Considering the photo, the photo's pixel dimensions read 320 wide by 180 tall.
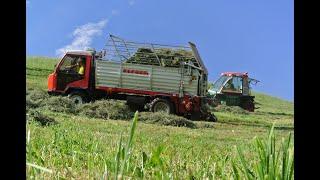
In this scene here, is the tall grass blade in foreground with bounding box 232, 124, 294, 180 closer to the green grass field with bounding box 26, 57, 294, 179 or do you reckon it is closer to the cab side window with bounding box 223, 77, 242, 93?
the green grass field with bounding box 26, 57, 294, 179

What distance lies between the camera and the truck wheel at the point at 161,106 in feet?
67.3

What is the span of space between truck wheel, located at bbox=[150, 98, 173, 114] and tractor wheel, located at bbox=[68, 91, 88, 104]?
8.25 feet

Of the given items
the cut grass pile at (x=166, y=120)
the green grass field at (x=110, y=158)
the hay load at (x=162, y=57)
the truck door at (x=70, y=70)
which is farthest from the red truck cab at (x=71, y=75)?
the green grass field at (x=110, y=158)

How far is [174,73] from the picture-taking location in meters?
21.6

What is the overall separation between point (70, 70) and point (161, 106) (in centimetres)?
379

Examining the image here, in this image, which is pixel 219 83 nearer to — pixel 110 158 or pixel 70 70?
pixel 70 70

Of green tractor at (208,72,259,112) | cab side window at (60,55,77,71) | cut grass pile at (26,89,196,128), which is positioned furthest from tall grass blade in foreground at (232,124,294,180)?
green tractor at (208,72,259,112)

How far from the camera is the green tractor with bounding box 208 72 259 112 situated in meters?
28.2

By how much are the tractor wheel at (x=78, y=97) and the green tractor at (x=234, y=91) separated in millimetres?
8779

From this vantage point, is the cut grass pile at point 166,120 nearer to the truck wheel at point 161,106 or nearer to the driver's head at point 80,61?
the truck wheel at point 161,106
